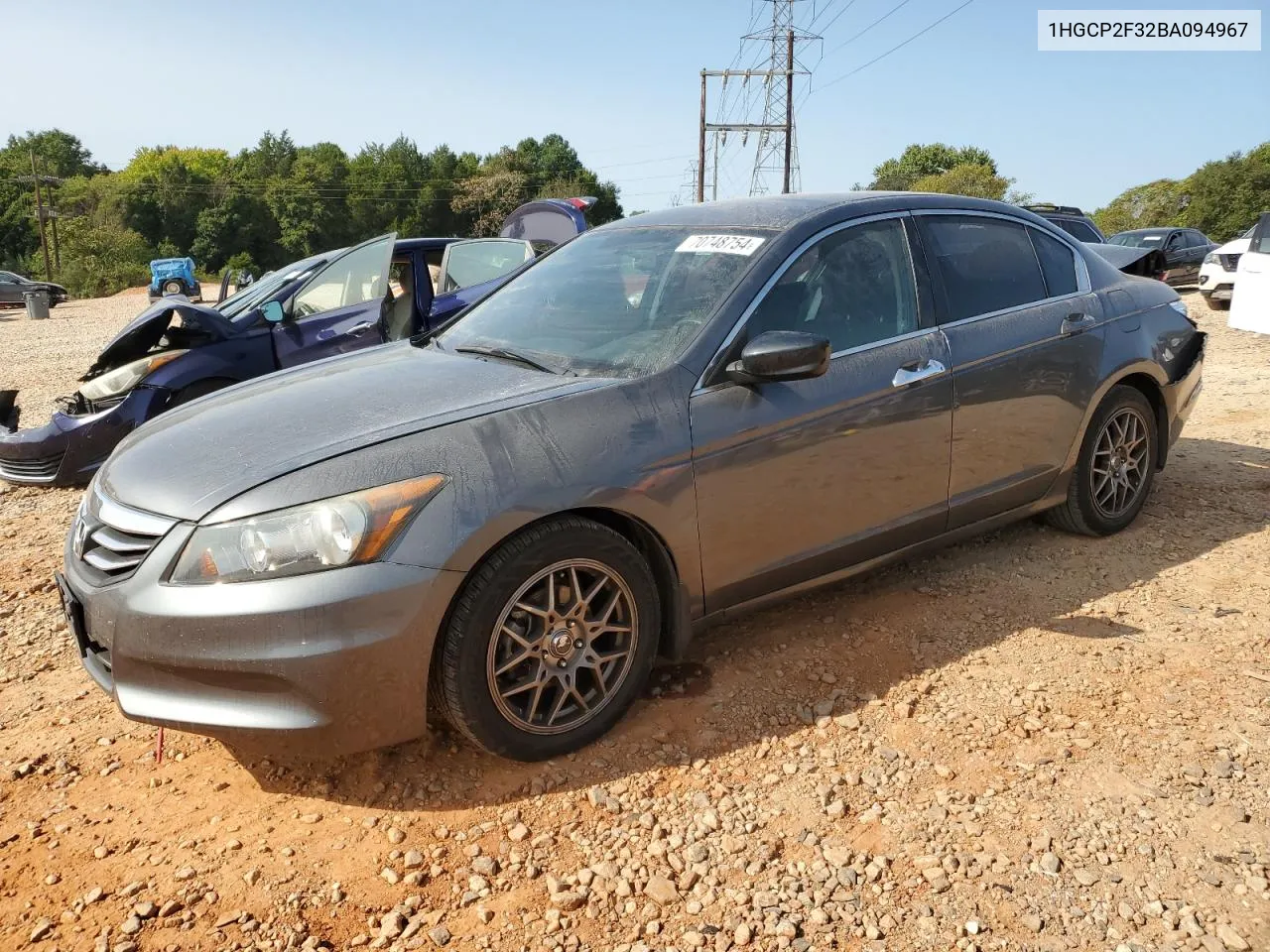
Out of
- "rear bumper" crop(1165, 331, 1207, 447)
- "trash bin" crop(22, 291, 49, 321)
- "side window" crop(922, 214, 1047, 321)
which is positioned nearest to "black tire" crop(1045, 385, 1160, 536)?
"rear bumper" crop(1165, 331, 1207, 447)

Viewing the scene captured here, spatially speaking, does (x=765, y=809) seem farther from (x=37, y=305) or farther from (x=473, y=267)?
(x=37, y=305)

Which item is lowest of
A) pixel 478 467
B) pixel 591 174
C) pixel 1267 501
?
pixel 1267 501

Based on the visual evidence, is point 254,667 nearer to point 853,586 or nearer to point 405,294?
point 853,586

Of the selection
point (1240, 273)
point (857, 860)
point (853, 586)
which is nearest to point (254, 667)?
point (857, 860)

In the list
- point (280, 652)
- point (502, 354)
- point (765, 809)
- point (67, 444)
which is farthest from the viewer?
point (67, 444)

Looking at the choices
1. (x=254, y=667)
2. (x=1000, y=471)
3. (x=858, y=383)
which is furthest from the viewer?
(x=1000, y=471)

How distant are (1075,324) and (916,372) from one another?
1.14 meters

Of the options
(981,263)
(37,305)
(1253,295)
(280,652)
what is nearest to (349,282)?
(981,263)

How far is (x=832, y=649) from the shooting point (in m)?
3.45

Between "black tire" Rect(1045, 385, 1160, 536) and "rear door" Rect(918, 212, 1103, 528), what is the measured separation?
0.21 meters

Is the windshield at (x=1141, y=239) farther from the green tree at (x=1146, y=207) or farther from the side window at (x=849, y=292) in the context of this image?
the green tree at (x=1146, y=207)

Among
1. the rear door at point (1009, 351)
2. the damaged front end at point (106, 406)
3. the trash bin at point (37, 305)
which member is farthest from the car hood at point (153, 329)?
the trash bin at point (37, 305)

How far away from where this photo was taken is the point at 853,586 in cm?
401

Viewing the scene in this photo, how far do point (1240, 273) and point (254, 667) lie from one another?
10.2m
